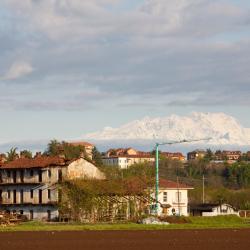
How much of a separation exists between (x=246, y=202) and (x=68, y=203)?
66599 mm

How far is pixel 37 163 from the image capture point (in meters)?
124

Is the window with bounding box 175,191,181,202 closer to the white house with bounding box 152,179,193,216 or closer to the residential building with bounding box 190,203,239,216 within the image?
the white house with bounding box 152,179,193,216

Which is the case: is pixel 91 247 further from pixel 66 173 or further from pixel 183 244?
pixel 66 173

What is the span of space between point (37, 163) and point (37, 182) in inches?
108

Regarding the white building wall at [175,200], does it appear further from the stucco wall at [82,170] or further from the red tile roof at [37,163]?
the red tile roof at [37,163]

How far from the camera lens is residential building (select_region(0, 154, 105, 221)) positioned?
394 feet

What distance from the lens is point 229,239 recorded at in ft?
211

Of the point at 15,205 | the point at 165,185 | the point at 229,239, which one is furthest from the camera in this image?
the point at 165,185

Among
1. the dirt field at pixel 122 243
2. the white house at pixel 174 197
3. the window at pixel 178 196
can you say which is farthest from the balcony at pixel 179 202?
the dirt field at pixel 122 243

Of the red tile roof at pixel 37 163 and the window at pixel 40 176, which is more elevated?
the red tile roof at pixel 37 163

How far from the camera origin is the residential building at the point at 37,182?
120 meters

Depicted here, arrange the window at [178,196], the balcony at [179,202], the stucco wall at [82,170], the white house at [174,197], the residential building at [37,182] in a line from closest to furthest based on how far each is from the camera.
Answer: the residential building at [37,182], the stucco wall at [82,170], the white house at [174,197], the window at [178,196], the balcony at [179,202]

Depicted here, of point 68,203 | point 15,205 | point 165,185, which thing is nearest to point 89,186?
point 68,203

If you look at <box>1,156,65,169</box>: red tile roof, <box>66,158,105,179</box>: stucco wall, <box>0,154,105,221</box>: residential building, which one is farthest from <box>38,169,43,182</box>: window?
<box>66,158,105,179</box>: stucco wall
